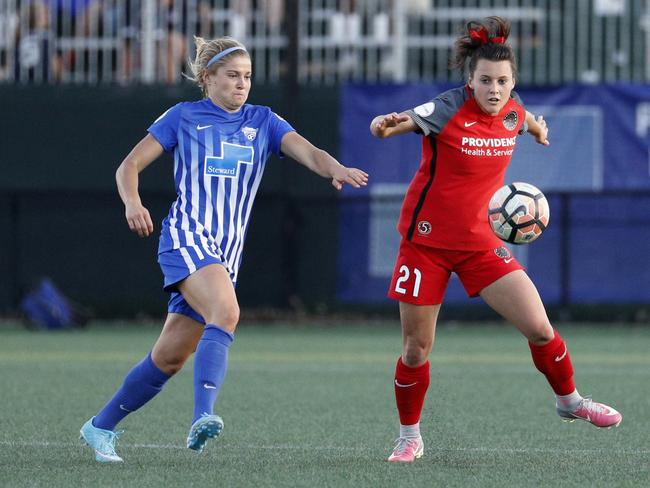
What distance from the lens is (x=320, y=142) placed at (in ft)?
50.0

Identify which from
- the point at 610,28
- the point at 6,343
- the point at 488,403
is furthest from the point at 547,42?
the point at 488,403

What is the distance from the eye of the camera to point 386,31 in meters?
16.0

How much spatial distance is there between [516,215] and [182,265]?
1.52 metres

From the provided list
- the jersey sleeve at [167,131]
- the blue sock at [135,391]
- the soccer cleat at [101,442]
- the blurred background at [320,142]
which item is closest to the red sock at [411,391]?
the blue sock at [135,391]

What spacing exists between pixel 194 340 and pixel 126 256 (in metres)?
9.45

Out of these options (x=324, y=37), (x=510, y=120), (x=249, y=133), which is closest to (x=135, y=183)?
(x=249, y=133)

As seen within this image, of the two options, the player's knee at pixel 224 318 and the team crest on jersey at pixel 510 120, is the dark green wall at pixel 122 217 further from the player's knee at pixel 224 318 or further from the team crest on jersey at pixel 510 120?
the player's knee at pixel 224 318

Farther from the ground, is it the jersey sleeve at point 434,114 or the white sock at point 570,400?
the jersey sleeve at point 434,114

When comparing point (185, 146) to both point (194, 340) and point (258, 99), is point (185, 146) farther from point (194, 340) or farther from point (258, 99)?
point (258, 99)

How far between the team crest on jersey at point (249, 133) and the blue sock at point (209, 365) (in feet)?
3.08

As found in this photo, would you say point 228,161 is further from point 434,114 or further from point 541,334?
point 541,334

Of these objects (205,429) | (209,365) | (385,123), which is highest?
(385,123)

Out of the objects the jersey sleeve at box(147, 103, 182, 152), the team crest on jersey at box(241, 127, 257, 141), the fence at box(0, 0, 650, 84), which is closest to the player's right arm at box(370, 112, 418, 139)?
the team crest on jersey at box(241, 127, 257, 141)

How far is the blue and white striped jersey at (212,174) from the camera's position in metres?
6.00
